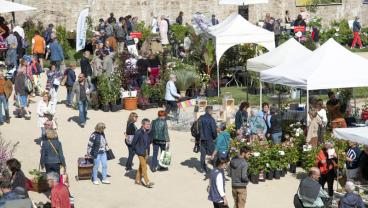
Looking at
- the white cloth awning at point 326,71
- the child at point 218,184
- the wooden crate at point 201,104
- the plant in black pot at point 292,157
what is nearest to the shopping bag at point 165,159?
the plant in black pot at point 292,157

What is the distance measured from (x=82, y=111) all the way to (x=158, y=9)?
16.8 metres

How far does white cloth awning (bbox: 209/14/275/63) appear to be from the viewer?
26.8 meters

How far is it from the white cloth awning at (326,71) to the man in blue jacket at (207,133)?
7.94ft

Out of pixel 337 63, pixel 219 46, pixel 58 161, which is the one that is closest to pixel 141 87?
pixel 219 46

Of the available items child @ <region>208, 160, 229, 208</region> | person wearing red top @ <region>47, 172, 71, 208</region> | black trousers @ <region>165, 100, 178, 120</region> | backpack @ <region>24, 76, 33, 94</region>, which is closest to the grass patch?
Result: black trousers @ <region>165, 100, 178, 120</region>

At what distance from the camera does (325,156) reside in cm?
1714

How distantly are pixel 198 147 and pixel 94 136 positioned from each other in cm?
361

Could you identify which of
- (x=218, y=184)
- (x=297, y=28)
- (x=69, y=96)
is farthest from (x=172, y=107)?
(x=297, y=28)

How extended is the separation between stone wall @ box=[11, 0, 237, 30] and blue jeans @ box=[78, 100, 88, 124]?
13.8 metres

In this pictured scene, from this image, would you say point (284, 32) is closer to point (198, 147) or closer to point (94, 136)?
point (198, 147)

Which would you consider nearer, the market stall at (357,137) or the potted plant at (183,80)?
the market stall at (357,137)

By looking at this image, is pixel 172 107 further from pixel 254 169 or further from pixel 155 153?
pixel 254 169

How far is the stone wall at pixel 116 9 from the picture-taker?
3681 cm

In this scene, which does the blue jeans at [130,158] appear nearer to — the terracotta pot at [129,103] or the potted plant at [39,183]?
the potted plant at [39,183]
